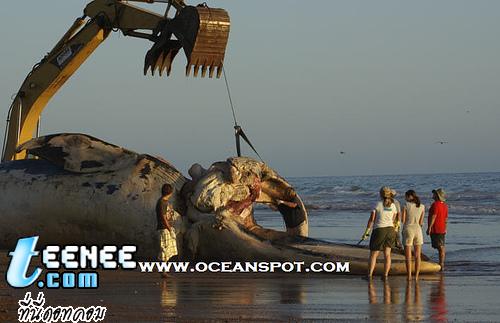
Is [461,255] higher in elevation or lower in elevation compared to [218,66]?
lower

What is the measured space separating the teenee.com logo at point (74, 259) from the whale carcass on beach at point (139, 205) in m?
0.20

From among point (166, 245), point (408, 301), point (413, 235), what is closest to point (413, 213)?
point (413, 235)

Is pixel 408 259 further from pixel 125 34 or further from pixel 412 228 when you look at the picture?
pixel 125 34

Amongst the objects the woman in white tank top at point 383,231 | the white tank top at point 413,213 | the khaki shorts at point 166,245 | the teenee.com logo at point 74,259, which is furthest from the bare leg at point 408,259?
the teenee.com logo at point 74,259

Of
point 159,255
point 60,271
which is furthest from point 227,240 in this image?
point 60,271

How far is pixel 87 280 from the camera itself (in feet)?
53.5

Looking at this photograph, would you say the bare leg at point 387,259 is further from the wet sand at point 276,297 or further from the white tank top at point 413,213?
the white tank top at point 413,213

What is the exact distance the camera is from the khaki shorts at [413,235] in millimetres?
18156

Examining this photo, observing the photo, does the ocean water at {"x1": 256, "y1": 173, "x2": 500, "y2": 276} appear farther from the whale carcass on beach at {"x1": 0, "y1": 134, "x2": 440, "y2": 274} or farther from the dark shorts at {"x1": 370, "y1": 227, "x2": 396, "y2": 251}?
the whale carcass on beach at {"x1": 0, "y1": 134, "x2": 440, "y2": 274}

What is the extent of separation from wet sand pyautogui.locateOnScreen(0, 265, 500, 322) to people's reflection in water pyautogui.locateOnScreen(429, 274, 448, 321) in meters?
0.01

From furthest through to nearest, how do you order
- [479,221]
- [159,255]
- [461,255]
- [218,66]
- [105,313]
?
[479,221] < [461,255] < [218,66] < [159,255] < [105,313]

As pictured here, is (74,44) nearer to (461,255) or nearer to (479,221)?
(461,255)

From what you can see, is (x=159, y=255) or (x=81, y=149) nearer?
(x=159, y=255)

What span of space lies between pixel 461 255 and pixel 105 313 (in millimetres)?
11861
